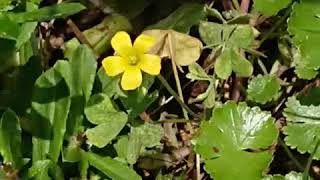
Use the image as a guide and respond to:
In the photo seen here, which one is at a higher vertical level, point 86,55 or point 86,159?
point 86,55

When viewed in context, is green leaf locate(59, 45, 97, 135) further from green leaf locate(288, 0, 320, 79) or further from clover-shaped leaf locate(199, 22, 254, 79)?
green leaf locate(288, 0, 320, 79)

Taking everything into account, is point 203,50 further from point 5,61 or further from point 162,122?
point 5,61

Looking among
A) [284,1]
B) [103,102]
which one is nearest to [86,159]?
[103,102]

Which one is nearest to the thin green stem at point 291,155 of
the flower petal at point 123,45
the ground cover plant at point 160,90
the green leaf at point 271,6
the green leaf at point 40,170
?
the ground cover plant at point 160,90

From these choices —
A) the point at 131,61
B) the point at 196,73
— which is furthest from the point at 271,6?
the point at 131,61

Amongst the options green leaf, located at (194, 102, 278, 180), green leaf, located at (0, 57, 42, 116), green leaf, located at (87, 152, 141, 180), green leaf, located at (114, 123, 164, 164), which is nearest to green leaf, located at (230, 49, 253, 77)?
green leaf, located at (194, 102, 278, 180)

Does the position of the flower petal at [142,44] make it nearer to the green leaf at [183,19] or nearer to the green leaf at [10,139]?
the green leaf at [183,19]
